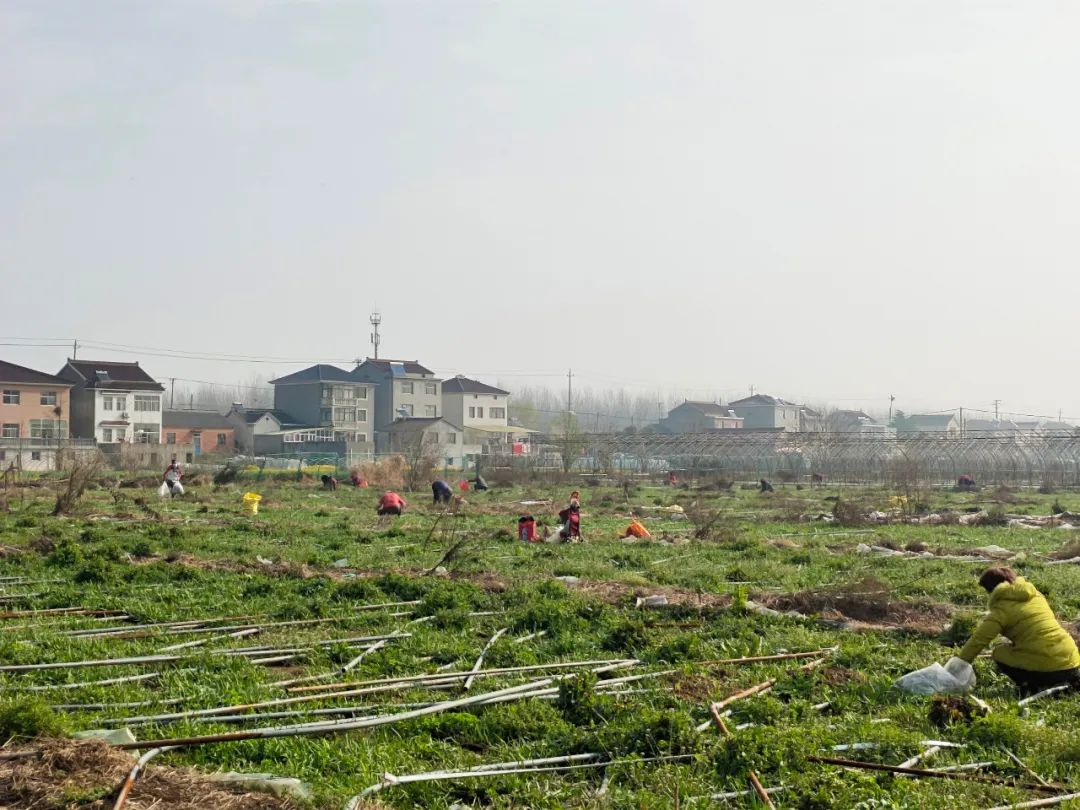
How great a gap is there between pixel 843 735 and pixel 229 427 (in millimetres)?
85023

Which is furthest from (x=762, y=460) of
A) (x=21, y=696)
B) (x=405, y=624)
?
(x=21, y=696)

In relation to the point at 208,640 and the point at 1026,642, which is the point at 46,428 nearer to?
the point at 208,640

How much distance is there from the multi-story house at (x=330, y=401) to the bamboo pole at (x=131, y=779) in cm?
8148

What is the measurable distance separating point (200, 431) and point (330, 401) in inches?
394

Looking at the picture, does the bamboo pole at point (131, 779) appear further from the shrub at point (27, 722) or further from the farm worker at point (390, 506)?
the farm worker at point (390, 506)

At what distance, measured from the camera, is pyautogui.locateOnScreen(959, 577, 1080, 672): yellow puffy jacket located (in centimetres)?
848

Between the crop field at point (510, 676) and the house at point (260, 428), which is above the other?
the house at point (260, 428)

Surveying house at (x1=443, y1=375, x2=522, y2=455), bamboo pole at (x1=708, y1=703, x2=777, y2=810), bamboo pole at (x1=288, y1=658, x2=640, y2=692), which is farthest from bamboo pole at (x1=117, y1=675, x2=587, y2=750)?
house at (x1=443, y1=375, x2=522, y2=455)

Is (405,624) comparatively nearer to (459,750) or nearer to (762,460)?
(459,750)

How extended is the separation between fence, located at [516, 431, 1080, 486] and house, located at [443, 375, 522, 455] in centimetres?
2649

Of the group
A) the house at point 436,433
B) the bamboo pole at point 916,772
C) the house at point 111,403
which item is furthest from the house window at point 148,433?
the bamboo pole at point 916,772

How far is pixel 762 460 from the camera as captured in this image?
60.7 m

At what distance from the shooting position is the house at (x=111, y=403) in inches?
2997

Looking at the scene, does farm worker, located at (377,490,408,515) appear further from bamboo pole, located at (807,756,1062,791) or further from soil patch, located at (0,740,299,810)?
bamboo pole, located at (807,756,1062,791)
